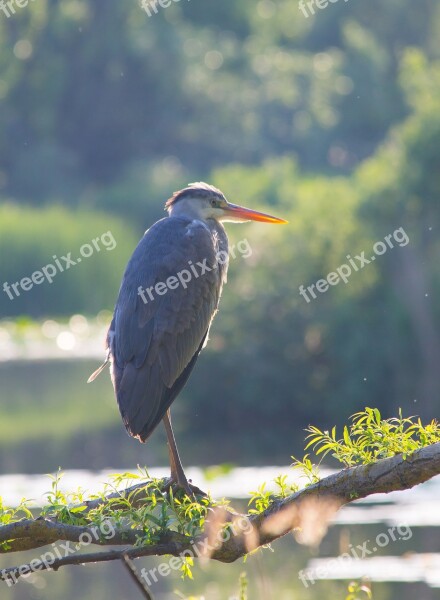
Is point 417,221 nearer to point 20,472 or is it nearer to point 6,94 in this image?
point 20,472

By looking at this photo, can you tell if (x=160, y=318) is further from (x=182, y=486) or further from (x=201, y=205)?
(x=201, y=205)

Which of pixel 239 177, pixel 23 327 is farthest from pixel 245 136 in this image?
pixel 23 327

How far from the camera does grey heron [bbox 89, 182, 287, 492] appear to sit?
15.0 ft

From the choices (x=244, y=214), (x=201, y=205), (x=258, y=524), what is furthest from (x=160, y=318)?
(x=258, y=524)

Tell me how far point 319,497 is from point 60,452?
33.5 feet

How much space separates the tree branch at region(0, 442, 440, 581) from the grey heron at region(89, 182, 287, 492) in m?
1.04

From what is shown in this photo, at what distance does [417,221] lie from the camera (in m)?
15.5

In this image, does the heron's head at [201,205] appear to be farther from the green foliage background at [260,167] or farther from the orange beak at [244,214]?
the green foliage background at [260,167]

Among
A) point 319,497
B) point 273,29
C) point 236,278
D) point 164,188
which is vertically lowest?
point 319,497

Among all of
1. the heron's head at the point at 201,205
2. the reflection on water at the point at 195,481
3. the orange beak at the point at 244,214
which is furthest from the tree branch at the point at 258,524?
the orange beak at the point at 244,214

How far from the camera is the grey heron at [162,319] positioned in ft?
15.0

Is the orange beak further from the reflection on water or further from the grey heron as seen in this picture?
the reflection on water

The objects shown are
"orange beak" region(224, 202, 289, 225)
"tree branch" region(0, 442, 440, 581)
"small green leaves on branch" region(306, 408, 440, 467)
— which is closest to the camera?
"tree branch" region(0, 442, 440, 581)

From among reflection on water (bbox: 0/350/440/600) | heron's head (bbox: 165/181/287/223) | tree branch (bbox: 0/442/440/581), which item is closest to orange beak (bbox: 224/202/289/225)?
heron's head (bbox: 165/181/287/223)
